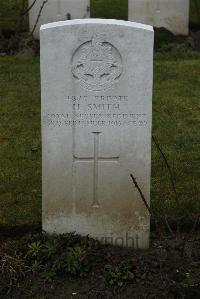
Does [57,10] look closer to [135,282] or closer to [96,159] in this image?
[96,159]

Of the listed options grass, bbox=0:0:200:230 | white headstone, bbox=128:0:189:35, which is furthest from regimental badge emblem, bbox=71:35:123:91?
white headstone, bbox=128:0:189:35

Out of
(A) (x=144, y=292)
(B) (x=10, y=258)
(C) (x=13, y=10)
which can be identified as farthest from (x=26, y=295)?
(C) (x=13, y=10)

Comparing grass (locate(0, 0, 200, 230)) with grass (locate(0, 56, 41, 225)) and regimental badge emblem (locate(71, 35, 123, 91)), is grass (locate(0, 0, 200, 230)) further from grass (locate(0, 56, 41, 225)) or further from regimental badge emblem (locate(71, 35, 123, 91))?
regimental badge emblem (locate(71, 35, 123, 91))

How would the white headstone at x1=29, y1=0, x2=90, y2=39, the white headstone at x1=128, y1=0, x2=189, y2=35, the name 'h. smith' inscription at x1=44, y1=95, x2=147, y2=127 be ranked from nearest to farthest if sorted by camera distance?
the name 'h. smith' inscription at x1=44, y1=95, x2=147, y2=127, the white headstone at x1=29, y1=0, x2=90, y2=39, the white headstone at x1=128, y1=0, x2=189, y2=35

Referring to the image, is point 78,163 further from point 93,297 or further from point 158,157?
point 158,157

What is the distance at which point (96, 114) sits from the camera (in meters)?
4.79

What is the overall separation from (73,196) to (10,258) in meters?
0.62

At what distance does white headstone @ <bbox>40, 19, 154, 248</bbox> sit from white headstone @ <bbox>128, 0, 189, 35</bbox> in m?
6.71

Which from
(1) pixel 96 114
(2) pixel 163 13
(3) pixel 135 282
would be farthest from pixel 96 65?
(2) pixel 163 13

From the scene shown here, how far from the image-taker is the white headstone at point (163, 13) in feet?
36.9

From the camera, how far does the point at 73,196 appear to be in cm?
498

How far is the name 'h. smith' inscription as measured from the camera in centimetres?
476

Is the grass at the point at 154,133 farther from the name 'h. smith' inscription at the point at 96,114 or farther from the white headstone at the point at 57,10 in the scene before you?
the white headstone at the point at 57,10

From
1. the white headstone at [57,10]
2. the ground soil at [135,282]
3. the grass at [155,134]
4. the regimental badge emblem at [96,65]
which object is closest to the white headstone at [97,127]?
the regimental badge emblem at [96,65]
